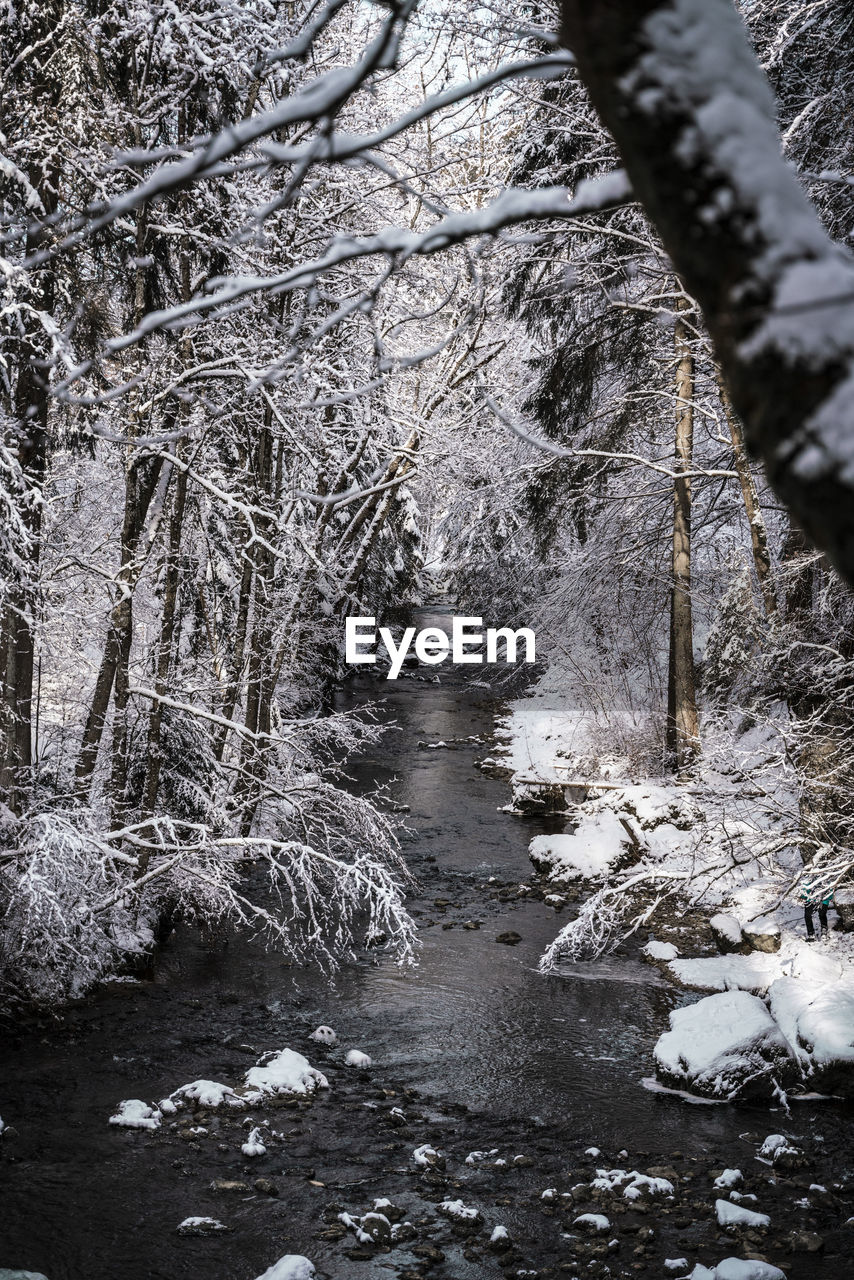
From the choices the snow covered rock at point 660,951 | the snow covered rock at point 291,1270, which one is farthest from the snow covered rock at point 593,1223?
the snow covered rock at point 660,951

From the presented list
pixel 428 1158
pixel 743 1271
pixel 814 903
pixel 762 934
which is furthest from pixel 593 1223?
pixel 762 934

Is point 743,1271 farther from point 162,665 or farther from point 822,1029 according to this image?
point 162,665

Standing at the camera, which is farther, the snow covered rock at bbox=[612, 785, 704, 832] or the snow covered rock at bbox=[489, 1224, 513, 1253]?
the snow covered rock at bbox=[612, 785, 704, 832]

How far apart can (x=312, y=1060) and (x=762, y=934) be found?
434 centimetres

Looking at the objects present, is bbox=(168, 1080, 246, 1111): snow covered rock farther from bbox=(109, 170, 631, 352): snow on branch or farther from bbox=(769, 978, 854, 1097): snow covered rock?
bbox=(109, 170, 631, 352): snow on branch

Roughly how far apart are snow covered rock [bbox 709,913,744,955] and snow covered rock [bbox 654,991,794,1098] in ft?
6.72

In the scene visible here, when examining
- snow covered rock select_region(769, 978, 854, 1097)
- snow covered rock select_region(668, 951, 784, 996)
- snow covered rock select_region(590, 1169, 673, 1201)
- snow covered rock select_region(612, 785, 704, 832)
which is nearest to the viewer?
snow covered rock select_region(590, 1169, 673, 1201)

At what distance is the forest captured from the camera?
2.11 meters

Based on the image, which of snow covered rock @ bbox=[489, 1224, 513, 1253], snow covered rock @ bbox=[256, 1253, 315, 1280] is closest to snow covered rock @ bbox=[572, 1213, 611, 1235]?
snow covered rock @ bbox=[489, 1224, 513, 1253]

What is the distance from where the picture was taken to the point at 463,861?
42.9 ft

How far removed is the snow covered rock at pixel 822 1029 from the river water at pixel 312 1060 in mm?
346

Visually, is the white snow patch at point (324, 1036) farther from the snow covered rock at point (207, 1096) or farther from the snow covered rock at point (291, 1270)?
the snow covered rock at point (291, 1270)

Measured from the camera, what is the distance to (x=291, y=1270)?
5258mm

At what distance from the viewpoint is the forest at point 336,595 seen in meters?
2.11
